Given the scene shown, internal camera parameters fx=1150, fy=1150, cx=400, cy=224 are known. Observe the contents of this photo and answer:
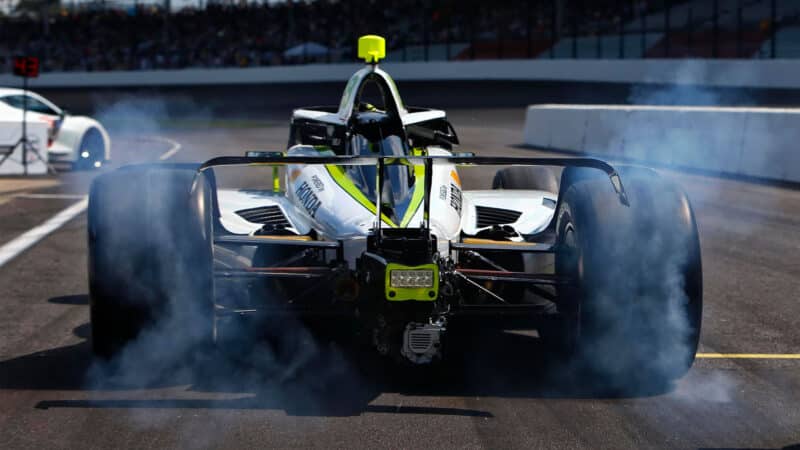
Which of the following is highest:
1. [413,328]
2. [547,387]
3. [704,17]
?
[704,17]

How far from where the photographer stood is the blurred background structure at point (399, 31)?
111 feet

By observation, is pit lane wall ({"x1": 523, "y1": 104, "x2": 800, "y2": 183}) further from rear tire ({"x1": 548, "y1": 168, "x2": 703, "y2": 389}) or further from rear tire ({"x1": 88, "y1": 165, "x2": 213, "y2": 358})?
rear tire ({"x1": 88, "y1": 165, "x2": 213, "y2": 358})

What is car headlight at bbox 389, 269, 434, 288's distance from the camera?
16.7 feet

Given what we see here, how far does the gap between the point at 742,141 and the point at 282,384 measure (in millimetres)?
13173

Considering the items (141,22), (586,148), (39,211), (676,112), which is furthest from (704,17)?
(141,22)

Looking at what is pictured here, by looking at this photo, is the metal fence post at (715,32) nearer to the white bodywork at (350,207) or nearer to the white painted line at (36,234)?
the white painted line at (36,234)

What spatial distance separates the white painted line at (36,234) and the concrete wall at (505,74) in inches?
845

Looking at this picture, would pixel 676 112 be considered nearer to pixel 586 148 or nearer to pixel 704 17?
pixel 586 148

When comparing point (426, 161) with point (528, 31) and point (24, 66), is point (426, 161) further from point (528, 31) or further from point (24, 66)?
point (528, 31)

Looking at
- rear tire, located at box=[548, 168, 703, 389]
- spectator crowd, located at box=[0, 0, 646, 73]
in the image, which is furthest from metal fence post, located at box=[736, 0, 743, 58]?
rear tire, located at box=[548, 168, 703, 389]

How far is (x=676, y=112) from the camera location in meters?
19.0

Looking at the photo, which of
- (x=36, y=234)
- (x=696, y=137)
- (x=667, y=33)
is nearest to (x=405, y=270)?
(x=36, y=234)

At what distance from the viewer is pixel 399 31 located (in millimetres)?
48000

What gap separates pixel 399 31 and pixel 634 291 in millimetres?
43322
